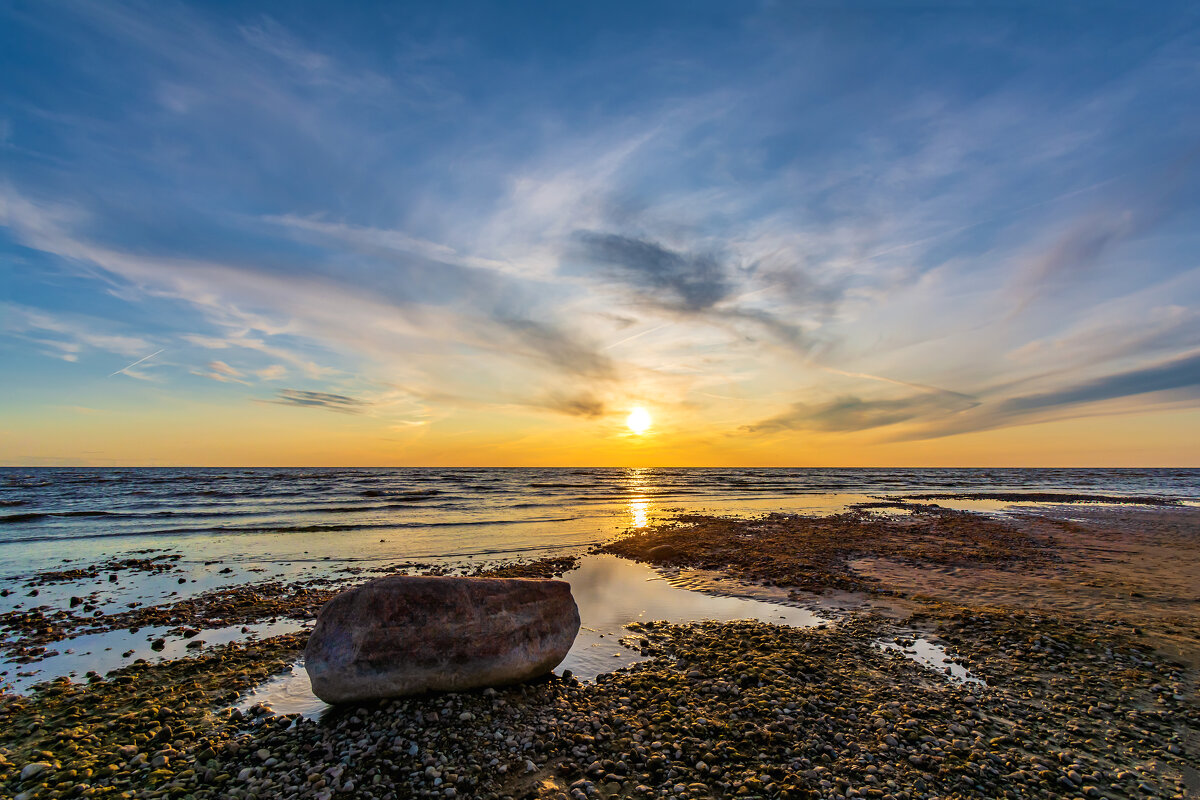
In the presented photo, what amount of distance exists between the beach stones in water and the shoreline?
31 cm

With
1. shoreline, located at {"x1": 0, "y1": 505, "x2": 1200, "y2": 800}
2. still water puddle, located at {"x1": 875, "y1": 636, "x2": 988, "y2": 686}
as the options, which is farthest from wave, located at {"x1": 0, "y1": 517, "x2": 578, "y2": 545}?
still water puddle, located at {"x1": 875, "y1": 636, "x2": 988, "y2": 686}

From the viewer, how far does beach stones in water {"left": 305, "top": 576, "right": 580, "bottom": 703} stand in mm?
7199

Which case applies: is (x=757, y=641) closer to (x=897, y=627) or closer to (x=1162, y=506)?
(x=897, y=627)

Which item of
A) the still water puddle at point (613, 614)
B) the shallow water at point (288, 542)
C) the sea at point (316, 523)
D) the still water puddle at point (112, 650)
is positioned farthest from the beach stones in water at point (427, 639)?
the sea at point (316, 523)

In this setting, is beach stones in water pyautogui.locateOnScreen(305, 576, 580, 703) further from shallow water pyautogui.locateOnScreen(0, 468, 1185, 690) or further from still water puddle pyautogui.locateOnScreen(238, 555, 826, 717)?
shallow water pyautogui.locateOnScreen(0, 468, 1185, 690)

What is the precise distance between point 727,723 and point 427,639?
4.39 meters

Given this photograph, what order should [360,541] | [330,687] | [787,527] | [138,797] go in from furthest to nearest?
[787,527] < [360,541] < [330,687] < [138,797]

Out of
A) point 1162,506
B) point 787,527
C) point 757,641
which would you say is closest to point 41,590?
point 757,641

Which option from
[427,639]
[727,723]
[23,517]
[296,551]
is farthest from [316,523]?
[727,723]

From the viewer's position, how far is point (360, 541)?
24.0 meters

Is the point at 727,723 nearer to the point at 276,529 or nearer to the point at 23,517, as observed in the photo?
the point at 276,529

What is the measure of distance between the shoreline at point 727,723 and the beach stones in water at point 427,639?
12.3 inches

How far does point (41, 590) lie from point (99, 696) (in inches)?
425

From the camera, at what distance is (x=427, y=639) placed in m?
7.46
